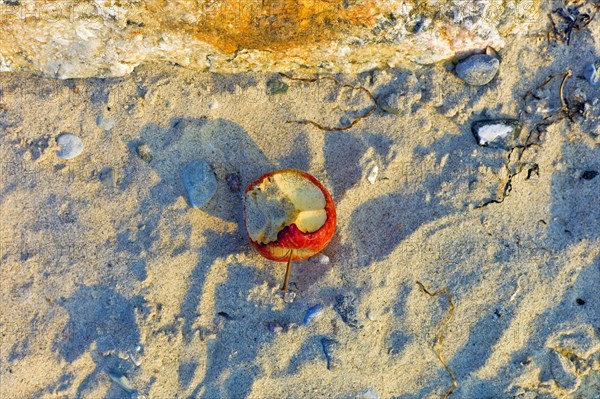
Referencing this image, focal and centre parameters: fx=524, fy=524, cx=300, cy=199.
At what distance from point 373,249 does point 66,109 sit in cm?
244

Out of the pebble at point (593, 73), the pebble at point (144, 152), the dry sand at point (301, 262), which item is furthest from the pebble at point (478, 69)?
the pebble at point (144, 152)

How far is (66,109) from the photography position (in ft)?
12.4

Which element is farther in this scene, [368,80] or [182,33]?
[368,80]

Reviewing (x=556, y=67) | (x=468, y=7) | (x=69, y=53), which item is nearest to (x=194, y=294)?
(x=69, y=53)

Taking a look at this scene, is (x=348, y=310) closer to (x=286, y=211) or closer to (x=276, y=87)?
(x=286, y=211)

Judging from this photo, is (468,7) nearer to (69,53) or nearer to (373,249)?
(373,249)

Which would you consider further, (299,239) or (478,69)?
(478,69)

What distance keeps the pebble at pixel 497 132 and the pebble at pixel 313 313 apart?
1666 millimetres

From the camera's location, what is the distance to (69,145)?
3736mm

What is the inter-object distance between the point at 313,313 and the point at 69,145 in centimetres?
212

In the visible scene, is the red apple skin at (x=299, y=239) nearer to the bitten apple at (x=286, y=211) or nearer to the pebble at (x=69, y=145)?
the bitten apple at (x=286, y=211)

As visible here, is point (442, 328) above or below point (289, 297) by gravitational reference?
below

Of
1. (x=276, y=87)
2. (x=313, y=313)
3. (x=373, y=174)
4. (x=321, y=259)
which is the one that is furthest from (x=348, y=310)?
(x=276, y=87)

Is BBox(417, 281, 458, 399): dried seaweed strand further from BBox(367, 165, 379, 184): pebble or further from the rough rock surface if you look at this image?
the rough rock surface
